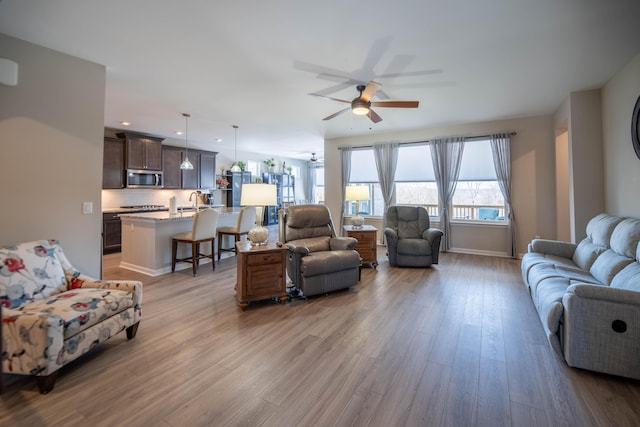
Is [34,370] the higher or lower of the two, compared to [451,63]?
lower

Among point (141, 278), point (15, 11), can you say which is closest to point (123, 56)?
point (15, 11)

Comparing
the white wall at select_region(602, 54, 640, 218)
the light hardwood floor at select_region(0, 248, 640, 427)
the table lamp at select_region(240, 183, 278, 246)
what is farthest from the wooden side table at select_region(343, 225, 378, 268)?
the white wall at select_region(602, 54, 640, 218)

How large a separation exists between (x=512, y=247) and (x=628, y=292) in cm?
394

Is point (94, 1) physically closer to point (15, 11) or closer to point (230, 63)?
point (15, 11)

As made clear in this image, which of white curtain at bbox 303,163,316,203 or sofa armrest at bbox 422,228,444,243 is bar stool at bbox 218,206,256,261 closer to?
sofa armrest at bbox 422,228,444,243

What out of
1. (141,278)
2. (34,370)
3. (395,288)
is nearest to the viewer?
(34,370)

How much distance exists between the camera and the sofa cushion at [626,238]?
2686mm

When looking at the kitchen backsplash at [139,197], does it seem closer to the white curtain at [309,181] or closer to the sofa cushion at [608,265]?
the white curtain at [309,181]

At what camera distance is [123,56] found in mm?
3193

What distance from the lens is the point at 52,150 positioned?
2.98 m

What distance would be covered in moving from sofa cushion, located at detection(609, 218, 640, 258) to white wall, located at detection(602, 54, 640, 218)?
0.63 metres

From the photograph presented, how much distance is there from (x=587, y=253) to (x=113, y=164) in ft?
27.2

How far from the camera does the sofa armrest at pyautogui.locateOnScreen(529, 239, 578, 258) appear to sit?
12.6 ft

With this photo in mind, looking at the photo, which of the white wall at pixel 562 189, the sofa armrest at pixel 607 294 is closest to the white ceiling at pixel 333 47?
the white wall at pixel 562 189
